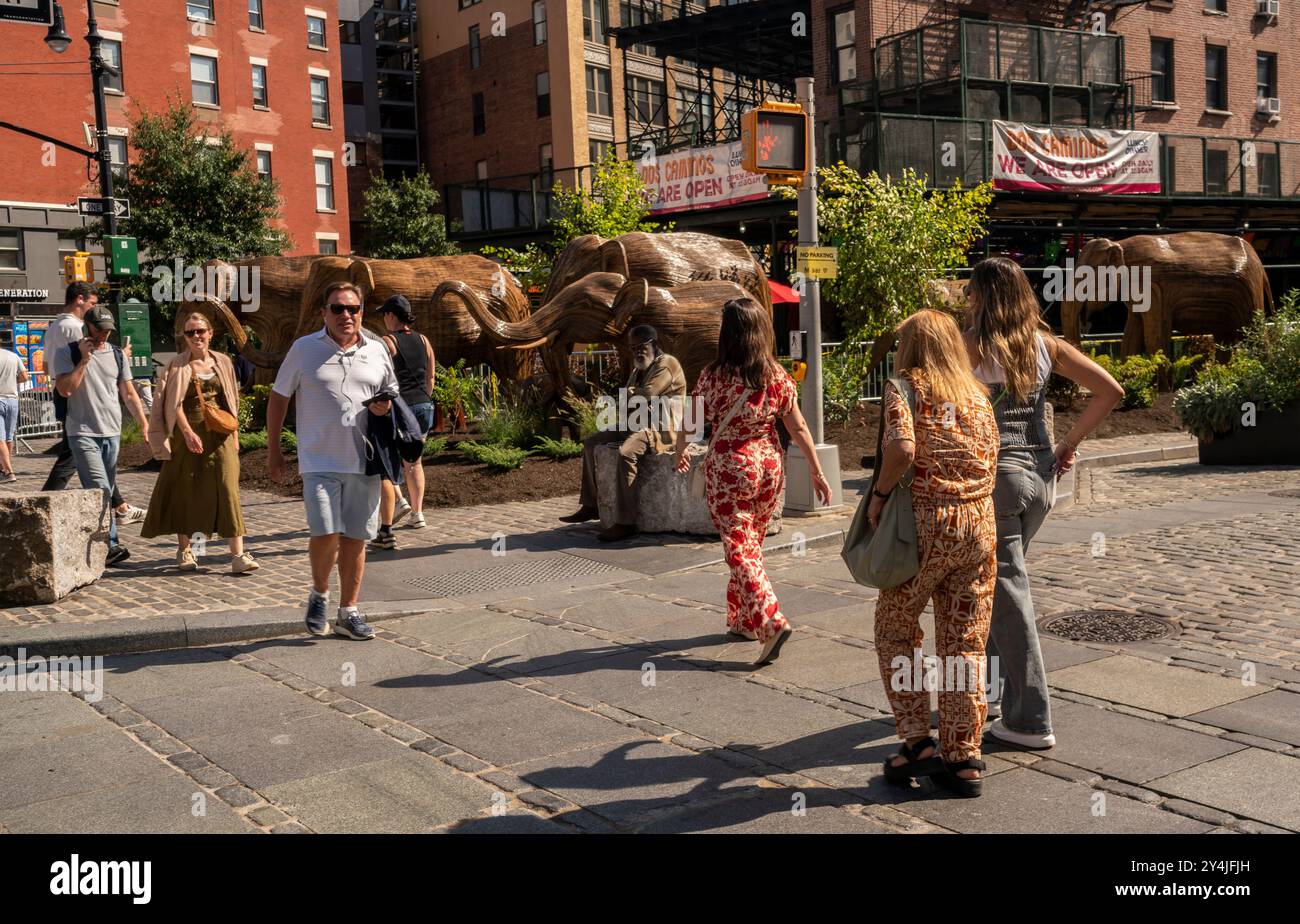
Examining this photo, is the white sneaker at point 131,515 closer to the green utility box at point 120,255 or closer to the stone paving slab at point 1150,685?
the stone paving slab at point 1150,685

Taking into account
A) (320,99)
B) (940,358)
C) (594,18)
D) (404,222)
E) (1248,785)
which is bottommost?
(1248,785)

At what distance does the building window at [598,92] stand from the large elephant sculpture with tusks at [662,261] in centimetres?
3780

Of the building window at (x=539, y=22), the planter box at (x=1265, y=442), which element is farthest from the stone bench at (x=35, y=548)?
the building window at (x=539, y=22)

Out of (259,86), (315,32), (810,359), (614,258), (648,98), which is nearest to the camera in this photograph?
(810,359)

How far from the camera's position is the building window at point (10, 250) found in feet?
124

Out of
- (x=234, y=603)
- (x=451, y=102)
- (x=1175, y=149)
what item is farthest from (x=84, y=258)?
(x=451, y=102)

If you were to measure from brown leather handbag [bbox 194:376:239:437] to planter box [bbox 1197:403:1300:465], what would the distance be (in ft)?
35.9

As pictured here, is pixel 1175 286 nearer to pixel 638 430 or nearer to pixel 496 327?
pixel 496 327

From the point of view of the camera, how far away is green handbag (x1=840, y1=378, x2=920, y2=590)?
446cm

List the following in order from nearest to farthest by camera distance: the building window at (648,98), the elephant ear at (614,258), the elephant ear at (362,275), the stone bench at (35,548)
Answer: the stone bench at (35,548), the elephant ear at (614,258), the elephant ear at (362,275), the building window at (648,98)

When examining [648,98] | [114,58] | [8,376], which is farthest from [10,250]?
[648,98]

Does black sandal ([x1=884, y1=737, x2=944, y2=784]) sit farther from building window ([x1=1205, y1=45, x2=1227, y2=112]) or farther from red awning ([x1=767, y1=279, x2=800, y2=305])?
building window ([x1=1205, y1=45, x2=1227, y2=112])

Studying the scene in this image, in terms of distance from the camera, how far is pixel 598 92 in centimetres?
5228

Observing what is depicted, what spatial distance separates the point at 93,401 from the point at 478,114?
4986 centimetres
